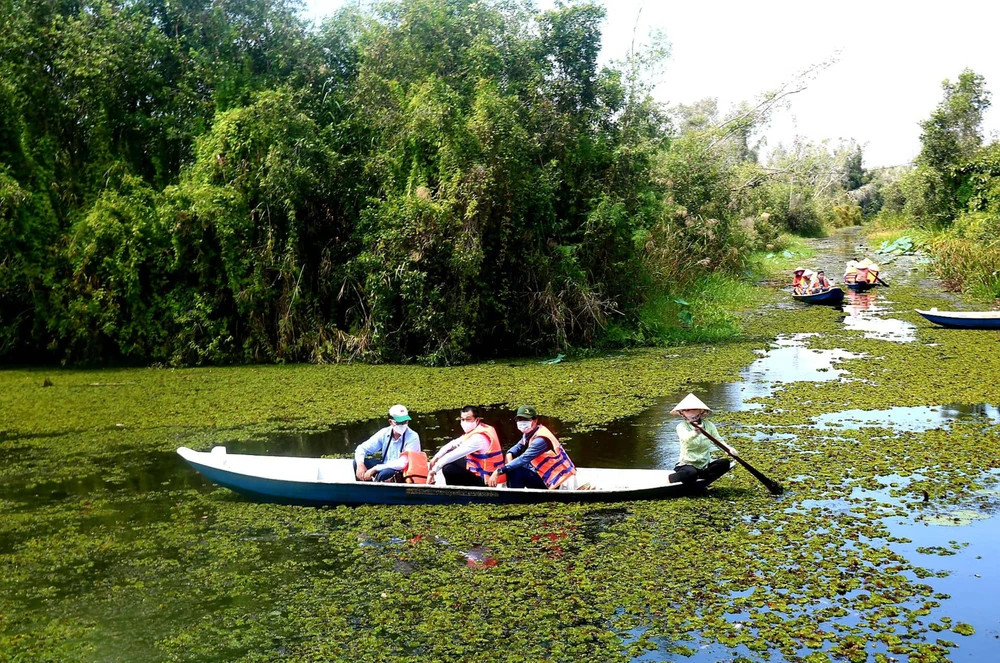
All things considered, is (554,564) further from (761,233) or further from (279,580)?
(761,233)

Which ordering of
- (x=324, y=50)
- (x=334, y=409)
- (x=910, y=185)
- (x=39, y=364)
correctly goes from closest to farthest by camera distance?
(x=334, y=409), (x=39, y=364), (x=324, y=50), (x=910, y=185)

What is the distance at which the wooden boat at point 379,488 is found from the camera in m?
8.33

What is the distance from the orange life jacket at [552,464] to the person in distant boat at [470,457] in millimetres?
415

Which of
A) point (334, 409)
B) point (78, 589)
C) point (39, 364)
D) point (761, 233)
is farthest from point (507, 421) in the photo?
point (761, 233)

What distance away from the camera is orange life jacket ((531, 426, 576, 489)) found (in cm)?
847

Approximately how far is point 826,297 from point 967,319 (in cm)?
558

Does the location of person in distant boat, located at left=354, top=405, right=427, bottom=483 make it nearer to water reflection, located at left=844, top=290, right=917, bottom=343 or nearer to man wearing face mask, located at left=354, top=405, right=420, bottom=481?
man wearing face mask, located at left=354, top=405, right=420, bottom=481

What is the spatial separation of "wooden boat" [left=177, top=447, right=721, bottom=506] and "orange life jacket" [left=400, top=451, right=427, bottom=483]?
0.53ft

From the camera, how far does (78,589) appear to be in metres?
6.89

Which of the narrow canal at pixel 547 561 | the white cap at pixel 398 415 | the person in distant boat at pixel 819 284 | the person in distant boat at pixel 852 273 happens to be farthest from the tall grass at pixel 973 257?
the white cap at pixel 398 415

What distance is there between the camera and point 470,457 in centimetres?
868

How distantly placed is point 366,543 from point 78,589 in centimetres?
220

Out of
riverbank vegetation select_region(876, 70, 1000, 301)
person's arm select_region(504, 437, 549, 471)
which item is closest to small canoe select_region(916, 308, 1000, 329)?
riverbank vegetation select_region(876, 70, 1000, 301)

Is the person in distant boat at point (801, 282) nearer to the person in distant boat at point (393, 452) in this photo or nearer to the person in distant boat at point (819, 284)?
the person in distant boat at point (819, 284)
